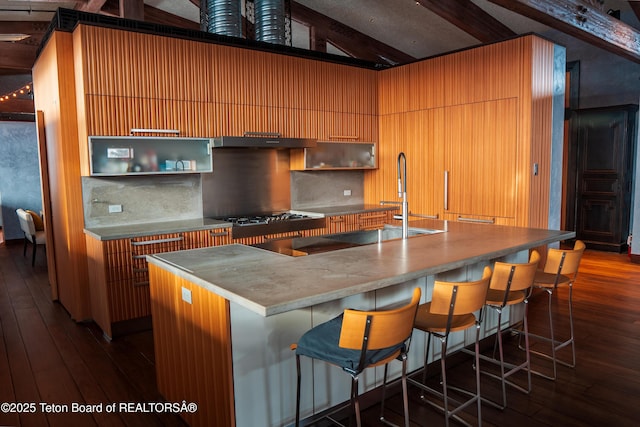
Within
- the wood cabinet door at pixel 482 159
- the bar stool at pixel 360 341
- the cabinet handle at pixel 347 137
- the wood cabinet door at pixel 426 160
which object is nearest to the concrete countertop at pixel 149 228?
the cabinet handle at pixel 347 137

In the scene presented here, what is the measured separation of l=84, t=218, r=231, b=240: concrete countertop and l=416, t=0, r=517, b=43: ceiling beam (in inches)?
136

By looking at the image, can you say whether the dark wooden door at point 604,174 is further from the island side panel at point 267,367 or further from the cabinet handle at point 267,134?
the island side panel at point 267,367

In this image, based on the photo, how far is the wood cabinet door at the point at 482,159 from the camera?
487 centimetres

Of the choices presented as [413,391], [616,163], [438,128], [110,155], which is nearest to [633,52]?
[616,163]

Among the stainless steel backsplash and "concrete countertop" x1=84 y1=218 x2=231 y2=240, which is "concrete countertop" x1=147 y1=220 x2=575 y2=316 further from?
the stainless steel backsplash

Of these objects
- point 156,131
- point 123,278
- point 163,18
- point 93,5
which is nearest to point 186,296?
point 123,278

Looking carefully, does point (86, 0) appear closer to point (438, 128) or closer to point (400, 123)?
point (400, 123)

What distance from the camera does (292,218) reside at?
5.13 m

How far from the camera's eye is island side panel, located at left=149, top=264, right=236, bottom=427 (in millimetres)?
2104

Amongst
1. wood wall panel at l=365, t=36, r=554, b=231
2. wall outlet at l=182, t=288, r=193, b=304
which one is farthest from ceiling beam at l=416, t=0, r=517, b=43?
wall outlet at l=182, t=288, r=193, b=304

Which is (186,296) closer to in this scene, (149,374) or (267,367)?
(267,367)

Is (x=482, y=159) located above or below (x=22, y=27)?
below

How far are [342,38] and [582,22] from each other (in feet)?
12.5

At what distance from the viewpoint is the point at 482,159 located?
511cm
